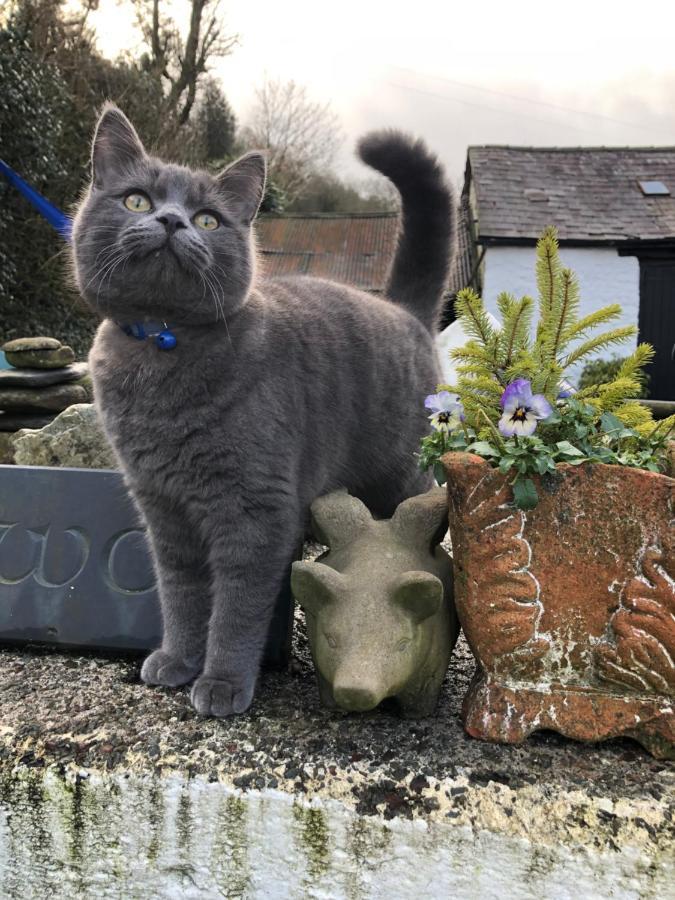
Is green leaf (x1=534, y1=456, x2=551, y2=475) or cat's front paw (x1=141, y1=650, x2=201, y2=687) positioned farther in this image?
cat's front paw (x1=141, y1=650, x2=201, y2=687)

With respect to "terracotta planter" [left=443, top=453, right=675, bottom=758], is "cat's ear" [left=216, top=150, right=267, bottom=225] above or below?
above

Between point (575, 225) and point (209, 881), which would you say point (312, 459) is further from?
point (575, 225)

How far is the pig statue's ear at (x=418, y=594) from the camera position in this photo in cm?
105

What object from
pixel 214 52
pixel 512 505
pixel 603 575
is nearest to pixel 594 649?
pixel 603 575

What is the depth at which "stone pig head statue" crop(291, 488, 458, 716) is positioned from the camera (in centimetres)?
103

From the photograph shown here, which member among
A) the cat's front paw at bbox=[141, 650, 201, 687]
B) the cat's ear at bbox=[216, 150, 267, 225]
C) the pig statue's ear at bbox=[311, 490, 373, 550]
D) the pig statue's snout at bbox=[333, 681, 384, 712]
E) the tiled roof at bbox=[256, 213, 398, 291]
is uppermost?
the tiled roof at bbox=[256, 213, 398, 291]

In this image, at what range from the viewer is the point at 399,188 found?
1.83m

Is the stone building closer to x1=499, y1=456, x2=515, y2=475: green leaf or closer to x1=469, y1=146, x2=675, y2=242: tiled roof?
x1=469, y1=146, x2=675, y2=242: tiled roof

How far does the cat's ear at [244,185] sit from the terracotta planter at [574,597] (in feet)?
2.03

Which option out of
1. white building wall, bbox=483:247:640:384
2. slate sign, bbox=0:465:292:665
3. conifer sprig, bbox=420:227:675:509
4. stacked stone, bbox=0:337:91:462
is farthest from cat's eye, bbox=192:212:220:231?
white building wall, bbox=483:247:640:384

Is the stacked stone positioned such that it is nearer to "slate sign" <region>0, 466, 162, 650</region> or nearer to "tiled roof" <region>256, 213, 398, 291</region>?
"slate sign" <region>0, 466, 162, 650</region>

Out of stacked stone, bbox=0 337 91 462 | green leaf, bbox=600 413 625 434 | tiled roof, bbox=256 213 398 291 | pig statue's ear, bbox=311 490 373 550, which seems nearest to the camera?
green leaf, bbox=600 413 625 434

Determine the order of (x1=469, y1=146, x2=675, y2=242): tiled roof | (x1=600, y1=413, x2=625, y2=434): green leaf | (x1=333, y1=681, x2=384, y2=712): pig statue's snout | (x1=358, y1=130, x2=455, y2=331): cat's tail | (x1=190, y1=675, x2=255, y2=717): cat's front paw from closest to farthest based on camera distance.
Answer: (x1=333, y1=681, x2=384, y2=712): pig statue's snout, (x1=600, y1=413, x2=625, y2=434): green leaf, (x1=190, y1=675, x2=255, y2=717): cat's front paw, (x1=358, y1=130, x2=455, y2=331): cat's tail, (x1=469, y1=146, x2=675, y2=242): tiled roof

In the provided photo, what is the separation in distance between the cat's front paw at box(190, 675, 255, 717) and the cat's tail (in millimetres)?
1065
